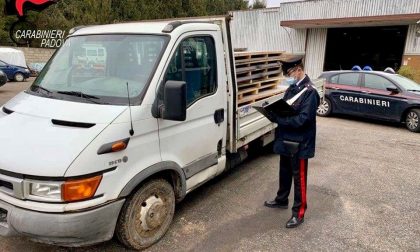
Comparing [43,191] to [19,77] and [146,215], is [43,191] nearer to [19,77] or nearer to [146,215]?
[146,215]

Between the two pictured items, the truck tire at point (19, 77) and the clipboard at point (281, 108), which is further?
the truck tire at point (19, 77)

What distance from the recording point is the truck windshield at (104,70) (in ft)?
11.0

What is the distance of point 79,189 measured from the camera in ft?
9.18

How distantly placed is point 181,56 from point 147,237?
183cm


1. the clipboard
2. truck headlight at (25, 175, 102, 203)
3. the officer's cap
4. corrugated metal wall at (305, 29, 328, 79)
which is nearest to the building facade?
corrugated metal wall at (305, 29, 328, 79)

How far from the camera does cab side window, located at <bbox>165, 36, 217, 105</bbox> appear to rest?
364cm

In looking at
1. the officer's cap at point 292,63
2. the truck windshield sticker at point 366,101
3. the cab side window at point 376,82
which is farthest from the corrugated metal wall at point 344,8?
the officer's cap at point 292,63

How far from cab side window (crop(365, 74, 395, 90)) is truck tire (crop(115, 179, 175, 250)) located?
27.0 ft

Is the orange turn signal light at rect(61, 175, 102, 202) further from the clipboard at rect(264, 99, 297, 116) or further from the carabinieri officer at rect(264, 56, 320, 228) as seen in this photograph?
the carabinieri officer at rect(264, 56, 320, 228)

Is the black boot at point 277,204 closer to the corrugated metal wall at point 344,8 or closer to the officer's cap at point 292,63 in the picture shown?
the officer's cap at point 292,63

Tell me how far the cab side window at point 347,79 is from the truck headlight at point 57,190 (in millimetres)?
9363

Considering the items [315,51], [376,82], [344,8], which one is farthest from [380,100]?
[315,51]

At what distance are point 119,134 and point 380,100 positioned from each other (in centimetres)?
870

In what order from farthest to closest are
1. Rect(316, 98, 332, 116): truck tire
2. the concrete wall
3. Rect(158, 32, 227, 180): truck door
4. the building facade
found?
the concrete wall
the building facade
Rect(316, 98, 332, 116): truck tire
Rect(158, 32, 227, 180): truck door
